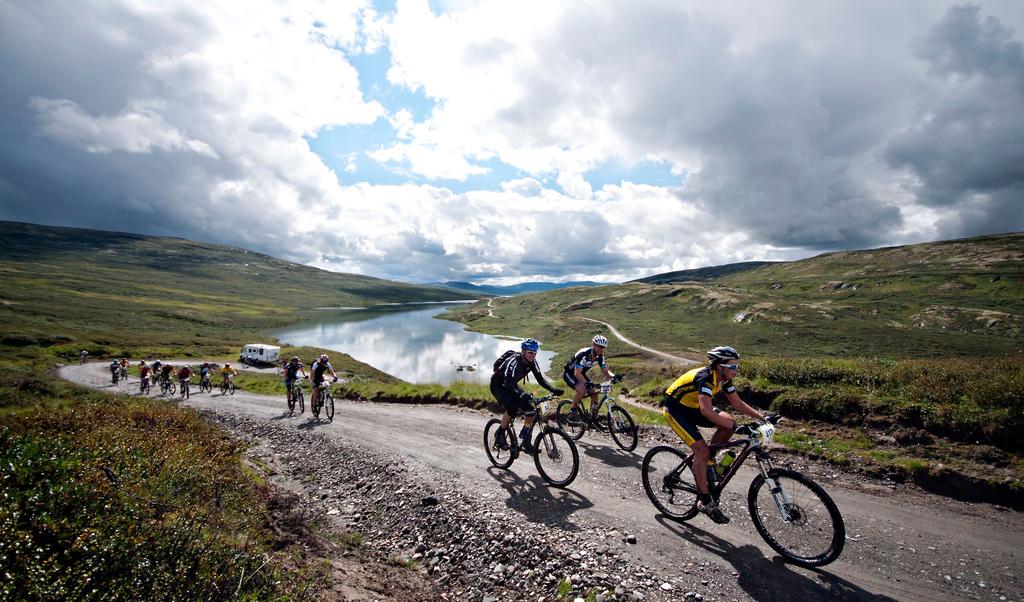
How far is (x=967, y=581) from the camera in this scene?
227 inches

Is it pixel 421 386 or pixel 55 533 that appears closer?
pixel 55 533

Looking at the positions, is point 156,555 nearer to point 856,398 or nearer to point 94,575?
point 94,575

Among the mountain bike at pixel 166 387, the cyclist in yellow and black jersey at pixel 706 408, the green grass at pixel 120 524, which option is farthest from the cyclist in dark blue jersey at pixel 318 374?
the mountain bike at pixel 166 387

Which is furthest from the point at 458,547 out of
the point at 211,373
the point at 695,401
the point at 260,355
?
the point at 260,355

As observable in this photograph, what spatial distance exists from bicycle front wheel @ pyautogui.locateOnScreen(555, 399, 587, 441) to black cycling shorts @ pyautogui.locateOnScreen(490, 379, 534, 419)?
325cm

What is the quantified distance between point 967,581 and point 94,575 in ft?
36.5

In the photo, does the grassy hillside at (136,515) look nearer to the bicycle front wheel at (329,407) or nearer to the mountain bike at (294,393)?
the bicycle front wheel at (329,407)

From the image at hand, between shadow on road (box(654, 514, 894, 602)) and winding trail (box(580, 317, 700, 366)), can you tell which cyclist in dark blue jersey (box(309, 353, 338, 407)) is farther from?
winding trail (box(580, 317, 700, 366))

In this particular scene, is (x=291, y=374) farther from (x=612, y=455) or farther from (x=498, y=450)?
(x=612, y=455)

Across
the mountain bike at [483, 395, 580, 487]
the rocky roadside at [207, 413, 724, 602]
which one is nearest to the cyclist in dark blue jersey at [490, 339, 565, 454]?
the mountain bike at [483, 395, 580, 487]

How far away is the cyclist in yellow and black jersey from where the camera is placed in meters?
7.02

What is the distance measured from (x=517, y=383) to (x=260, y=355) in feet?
222

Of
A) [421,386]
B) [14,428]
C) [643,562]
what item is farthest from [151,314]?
[643,562]

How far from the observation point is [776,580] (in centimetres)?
598
